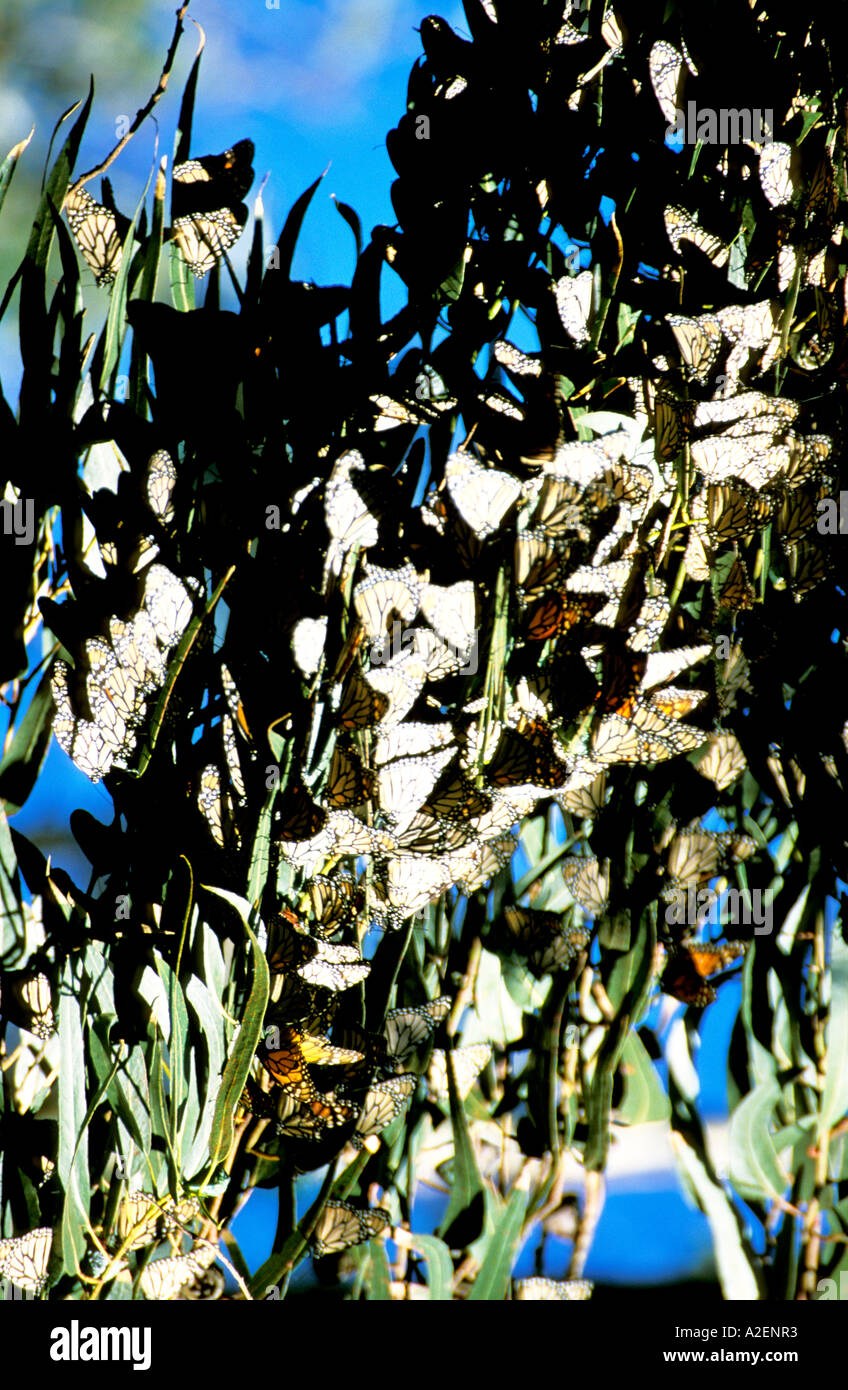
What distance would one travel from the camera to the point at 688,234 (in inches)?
15.0

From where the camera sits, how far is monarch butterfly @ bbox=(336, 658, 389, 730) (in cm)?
31

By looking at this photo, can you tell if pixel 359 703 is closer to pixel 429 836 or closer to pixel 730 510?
pixel 429 836

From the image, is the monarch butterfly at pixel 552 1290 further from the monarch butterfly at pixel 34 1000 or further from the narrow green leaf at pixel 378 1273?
the monarch butterfly at pixel 34 1000

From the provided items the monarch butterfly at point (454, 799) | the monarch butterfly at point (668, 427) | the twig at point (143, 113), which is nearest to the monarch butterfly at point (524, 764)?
the monarch butterfly at point (454, 799)

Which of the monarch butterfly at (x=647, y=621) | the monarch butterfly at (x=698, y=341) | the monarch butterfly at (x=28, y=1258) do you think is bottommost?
the monarch butterfly at (x=28, y=1258)

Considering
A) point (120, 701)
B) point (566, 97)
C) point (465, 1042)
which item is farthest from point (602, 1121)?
point (566, 97)

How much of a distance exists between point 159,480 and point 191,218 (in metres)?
0.10

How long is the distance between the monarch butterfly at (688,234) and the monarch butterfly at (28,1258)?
1.20 feet

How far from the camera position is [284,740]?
0.32m

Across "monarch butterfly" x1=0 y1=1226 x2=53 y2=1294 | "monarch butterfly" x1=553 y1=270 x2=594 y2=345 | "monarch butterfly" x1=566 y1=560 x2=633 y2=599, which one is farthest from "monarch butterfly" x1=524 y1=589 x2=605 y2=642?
"monarch butterfly" x1=0 y1=1226 x2=53 y2=1294

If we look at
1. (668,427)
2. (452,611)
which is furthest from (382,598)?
(668,427)

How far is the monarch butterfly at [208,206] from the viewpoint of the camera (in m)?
0.36
